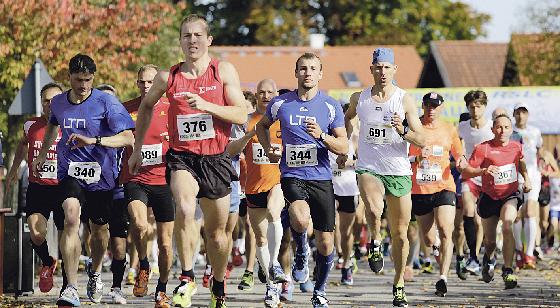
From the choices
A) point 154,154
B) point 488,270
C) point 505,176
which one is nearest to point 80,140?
point 154,154

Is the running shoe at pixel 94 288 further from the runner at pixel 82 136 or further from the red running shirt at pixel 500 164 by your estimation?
the red running shirt at pixel 500 164

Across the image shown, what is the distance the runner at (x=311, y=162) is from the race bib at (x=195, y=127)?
1575 millimetres

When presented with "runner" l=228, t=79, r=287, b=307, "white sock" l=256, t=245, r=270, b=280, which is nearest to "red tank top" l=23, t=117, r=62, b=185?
"runner" l=228, t=79, r=287, b=307

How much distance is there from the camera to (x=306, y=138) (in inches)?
519

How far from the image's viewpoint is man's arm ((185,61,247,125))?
11203 millimetres

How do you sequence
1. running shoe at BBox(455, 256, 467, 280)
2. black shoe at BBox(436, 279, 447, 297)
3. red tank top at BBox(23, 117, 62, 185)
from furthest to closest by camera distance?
running shoe at BBox(455, 256, 467, 280)
black shoe at BBox(436, 279, 447, 297)
red tank top at BBox(23, 117, 62, 185)

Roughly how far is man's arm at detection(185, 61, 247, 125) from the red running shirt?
19.9 feet

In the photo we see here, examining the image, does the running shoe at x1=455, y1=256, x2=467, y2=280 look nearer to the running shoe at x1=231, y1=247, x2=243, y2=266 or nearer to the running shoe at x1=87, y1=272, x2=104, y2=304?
the running shoe at x1=231, y1=247, x2=243, y2=266

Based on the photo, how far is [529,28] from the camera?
5300 centimetres

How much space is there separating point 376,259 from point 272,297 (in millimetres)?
1033

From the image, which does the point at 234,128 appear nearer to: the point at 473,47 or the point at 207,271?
the point at 207,271

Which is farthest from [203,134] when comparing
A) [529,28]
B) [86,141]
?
[529,28]

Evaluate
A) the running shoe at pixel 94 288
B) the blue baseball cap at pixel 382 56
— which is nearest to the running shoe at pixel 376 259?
the blue baseball cap at pixel 382 56

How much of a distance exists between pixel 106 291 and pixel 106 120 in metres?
3.50
